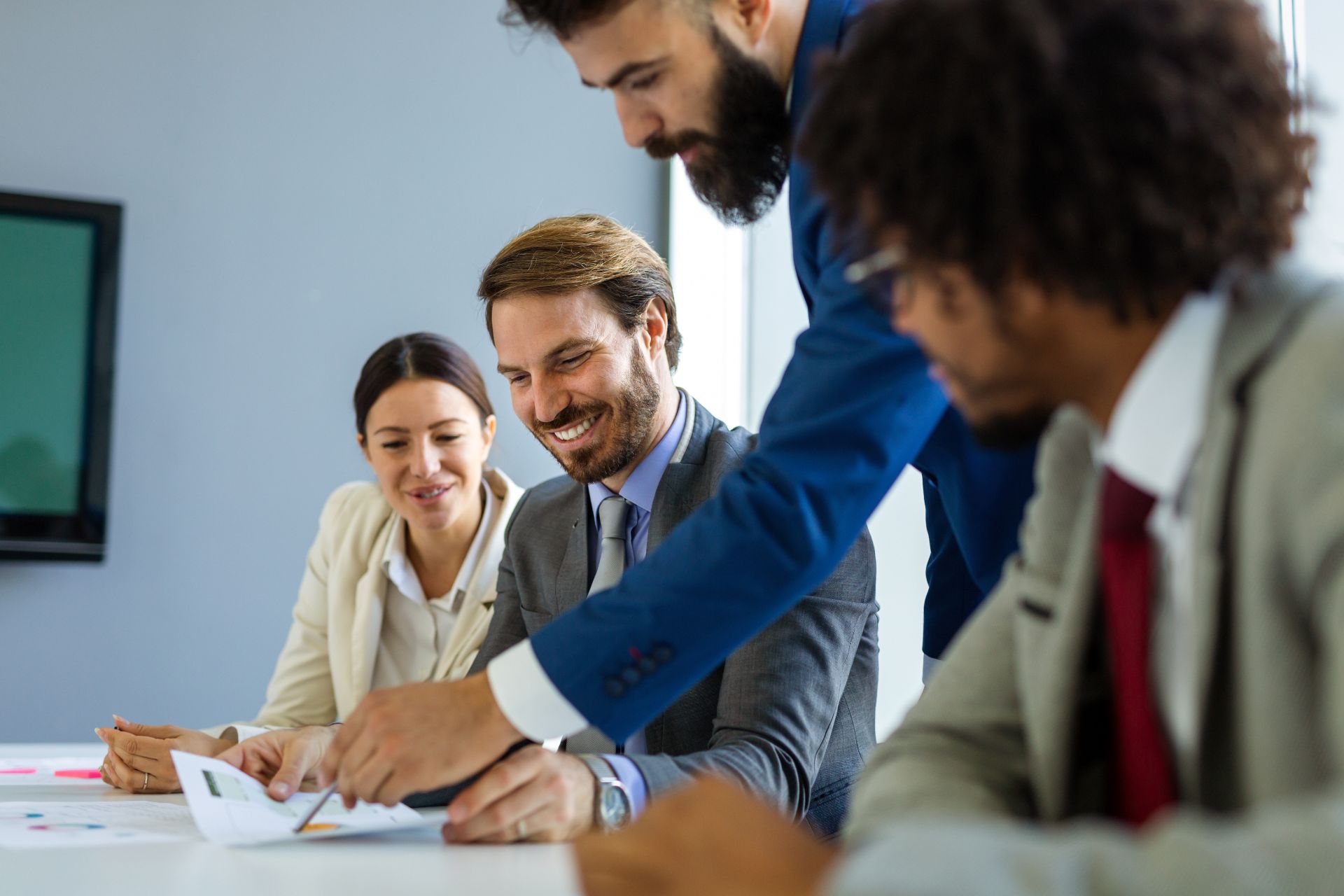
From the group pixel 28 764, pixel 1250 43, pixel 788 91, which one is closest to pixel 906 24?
pixel 1250 43

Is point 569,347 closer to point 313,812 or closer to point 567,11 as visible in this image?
point 567,11

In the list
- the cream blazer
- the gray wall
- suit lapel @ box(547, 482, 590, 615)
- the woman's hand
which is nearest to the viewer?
the woman's hand

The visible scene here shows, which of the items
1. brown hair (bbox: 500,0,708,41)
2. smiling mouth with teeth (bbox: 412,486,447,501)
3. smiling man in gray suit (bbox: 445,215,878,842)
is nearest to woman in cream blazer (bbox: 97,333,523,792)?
smiling mouth with teeth (bbox: 412,486,447,501)

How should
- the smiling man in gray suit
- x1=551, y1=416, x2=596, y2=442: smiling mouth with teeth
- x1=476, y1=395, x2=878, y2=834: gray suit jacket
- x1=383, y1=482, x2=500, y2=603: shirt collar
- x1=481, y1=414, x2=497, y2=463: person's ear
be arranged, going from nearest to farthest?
the smiling man in gray suit < x1=476, y1=395, x2=878, y2=834: gray suit jacket < x1=551, y1=416, x2=596, y2=442: smiling mouth with teeth < x1=383, y1=482, x2=500, y2=603: shirt collar < x1=481, y1=414, x2=497, y2=463: person's ear

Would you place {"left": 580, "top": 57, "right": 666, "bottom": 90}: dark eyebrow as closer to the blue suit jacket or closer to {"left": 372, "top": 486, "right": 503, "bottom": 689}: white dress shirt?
the blue suit jacket

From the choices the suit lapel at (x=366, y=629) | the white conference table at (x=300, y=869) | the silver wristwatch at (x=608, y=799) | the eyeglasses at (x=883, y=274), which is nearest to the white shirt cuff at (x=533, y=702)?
the white conference table at (x=300, y=869)

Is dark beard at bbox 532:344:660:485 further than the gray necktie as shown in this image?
Yes

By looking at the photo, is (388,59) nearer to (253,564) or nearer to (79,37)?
(79,37)

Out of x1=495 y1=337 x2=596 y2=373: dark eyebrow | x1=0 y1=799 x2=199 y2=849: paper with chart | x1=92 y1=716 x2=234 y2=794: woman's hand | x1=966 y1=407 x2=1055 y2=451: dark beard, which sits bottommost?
x1=92 y1=716 x2=234 y2=794: woman's hand

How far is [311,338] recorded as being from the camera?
12.5 feet

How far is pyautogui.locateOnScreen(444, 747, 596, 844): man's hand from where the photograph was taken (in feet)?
4.06

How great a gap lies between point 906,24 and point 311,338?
3329mm

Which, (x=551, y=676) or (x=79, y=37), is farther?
(x=79, y=37)

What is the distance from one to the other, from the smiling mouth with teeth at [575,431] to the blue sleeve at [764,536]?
806 mm
